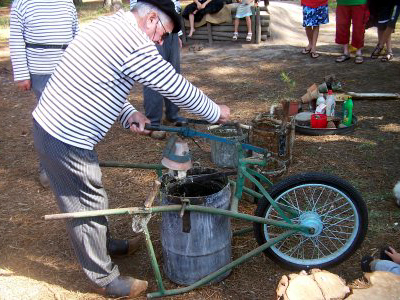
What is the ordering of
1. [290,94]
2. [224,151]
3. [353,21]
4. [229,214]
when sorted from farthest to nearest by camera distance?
1. [353,21]
2. [290,94]
3. [224,151]
4. [229,214]

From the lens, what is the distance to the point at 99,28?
2506mm

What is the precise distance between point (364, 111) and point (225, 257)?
3861 mm

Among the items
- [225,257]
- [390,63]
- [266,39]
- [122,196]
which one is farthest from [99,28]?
[266,39]

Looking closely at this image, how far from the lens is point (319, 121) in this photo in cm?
547

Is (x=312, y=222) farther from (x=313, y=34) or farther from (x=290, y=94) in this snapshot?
(x=313, y=34)

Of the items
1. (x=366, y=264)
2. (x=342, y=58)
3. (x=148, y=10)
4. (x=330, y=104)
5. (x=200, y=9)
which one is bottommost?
(x=366, y=264)

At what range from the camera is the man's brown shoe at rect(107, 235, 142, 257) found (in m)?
3.40

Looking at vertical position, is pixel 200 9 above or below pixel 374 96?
above

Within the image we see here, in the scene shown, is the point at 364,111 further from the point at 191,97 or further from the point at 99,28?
the point at 99,28

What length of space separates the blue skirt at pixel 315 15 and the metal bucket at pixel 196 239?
6.34 m

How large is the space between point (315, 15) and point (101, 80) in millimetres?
6933

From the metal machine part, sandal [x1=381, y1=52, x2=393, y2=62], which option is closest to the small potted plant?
sandal [x1=381, y1=52, x2=393, y2=62]

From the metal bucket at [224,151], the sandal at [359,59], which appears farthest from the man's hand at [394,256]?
the sandal at [359,59]

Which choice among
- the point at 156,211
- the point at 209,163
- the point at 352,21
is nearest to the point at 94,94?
the point at 156,211
